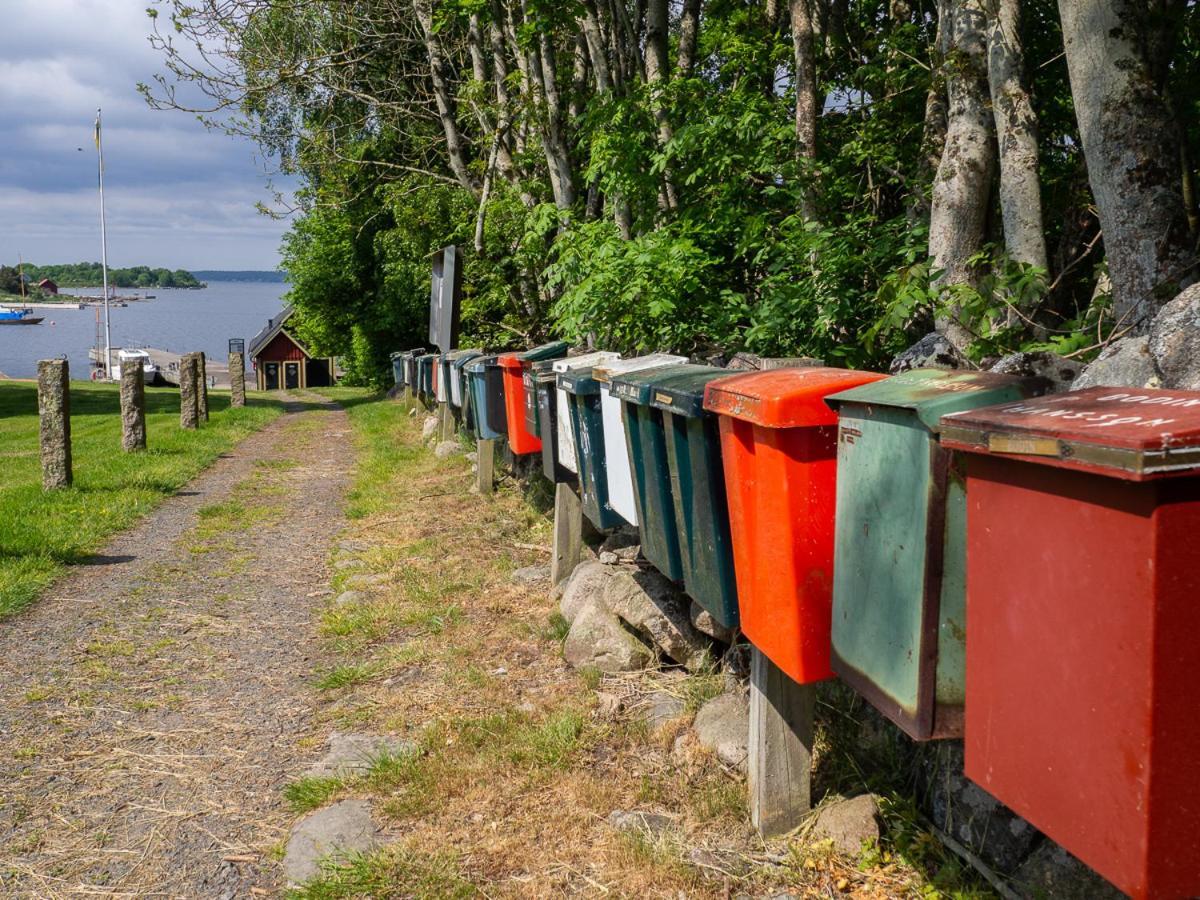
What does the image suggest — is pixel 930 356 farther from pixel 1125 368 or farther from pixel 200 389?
pixel 200 389

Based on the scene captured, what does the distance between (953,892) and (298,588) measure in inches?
211

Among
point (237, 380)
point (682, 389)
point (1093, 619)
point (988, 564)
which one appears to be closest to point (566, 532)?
point (682, 389)

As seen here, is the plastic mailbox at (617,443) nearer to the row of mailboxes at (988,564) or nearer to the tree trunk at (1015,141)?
the row of mailboxes at (988,564)

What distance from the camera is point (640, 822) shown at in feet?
12.0

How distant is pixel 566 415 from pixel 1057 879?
3.97 metres

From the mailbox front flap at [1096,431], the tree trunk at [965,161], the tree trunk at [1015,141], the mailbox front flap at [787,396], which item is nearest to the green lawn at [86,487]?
the mailbox front flap at [787,396]

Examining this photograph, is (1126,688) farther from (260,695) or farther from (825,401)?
(260,695)

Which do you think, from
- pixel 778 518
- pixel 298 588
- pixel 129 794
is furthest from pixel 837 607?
pixel 298 588

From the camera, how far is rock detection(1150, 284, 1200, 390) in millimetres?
3057

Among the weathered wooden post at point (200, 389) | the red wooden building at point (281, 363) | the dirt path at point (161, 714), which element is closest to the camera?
the dirt path at point (161, 714)

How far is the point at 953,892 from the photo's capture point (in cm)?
306

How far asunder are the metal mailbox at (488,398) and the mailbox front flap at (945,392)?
20.6 feet

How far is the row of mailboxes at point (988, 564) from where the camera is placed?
5.94 ft

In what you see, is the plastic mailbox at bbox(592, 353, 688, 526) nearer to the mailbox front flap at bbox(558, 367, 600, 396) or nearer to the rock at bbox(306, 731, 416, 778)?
the mailbox front flap at bbox(558, 367, 600, 396)
